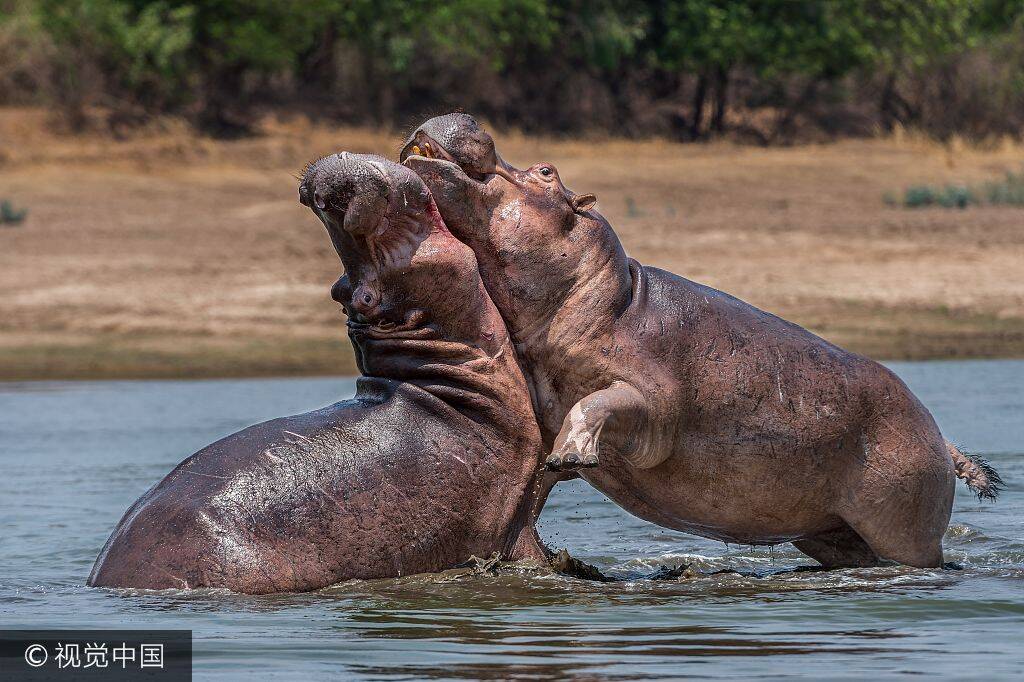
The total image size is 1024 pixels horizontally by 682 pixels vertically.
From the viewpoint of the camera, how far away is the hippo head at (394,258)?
18.9 ft

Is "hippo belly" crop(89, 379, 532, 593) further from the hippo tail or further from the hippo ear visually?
the hippo tail

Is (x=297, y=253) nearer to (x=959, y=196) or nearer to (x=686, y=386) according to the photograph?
(x=959, y=196)

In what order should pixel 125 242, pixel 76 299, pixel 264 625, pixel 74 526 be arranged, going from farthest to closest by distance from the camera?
pixel 125 242 < pixel 76 299 < pixel 74 526 < pixel 264 625

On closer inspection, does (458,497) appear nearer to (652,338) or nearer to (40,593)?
(652,338)

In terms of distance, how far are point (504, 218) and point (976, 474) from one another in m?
1.96

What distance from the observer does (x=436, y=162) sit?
5891 millimetres

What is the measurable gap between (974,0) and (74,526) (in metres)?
22.0

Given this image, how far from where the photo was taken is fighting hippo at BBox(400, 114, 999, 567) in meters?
5.94

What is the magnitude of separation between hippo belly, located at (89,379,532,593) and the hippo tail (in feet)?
5.36

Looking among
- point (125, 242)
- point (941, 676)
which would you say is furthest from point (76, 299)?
point (941, 676)

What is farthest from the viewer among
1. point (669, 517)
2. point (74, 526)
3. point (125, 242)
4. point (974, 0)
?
point (974, 0)

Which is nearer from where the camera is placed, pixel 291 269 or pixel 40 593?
pixel 40 593

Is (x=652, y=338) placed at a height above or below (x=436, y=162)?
below

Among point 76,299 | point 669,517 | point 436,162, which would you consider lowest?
point 76,299
